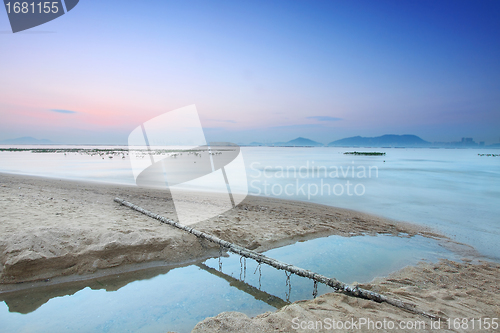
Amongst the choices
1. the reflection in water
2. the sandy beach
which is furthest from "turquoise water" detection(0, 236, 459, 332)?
the sandy beach

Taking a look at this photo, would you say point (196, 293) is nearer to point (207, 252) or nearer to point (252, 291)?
point (252, 291)

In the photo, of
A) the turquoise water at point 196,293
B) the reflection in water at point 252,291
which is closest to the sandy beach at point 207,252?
the turquoise water at point 196,293

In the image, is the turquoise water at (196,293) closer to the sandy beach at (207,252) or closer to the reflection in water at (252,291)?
the reflection in water at (252,291)

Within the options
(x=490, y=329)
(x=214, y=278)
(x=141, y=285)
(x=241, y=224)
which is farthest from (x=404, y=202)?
(x=141, y=285)

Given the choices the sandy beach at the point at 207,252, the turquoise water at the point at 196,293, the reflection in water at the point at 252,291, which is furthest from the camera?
the reflection in water at the point at 252,291

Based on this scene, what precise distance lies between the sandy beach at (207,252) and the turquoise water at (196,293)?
437mm

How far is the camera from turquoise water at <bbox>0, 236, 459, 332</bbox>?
4105 mm

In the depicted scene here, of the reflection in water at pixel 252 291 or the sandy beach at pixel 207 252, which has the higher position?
the sandy beach at pixel 207 252

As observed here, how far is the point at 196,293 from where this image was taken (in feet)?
16.2

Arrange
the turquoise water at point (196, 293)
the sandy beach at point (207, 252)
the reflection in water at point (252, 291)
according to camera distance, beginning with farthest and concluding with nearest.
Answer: the reflection in water at point (252, 291), the turquoise water at point (196, 293), the sandy beach at point (207, 252)

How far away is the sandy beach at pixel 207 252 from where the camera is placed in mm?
3803

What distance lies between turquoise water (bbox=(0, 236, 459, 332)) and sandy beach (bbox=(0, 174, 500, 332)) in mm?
437

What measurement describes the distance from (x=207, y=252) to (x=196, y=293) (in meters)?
1.60

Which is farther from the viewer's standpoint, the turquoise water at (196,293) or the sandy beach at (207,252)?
the turquoise water at (196,293)
